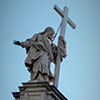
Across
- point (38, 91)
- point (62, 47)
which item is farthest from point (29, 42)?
point (38, 91)

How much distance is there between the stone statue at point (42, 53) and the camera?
22755 millimetres

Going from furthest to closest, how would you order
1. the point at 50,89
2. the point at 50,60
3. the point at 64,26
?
the point at 64,26, the point at 50,60, the point at 50,89

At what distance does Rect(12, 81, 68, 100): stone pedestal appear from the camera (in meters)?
21.9

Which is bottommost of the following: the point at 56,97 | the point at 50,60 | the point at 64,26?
the point at 56,97

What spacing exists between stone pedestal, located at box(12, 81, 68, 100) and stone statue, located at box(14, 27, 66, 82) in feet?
1.58

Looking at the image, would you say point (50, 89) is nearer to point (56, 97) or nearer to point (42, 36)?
point (56, 97)

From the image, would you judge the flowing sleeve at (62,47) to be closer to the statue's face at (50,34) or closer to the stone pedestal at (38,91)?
the statue's face at (50,34)

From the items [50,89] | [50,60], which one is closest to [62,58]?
[50,60]

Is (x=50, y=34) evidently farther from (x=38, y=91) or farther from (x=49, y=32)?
(x=38, y=91)

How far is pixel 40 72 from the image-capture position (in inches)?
894

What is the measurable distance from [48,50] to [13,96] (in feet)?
7.88

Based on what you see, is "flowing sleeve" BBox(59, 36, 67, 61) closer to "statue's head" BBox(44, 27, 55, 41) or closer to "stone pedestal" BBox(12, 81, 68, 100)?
"statue's head" BBox(44, 27, 55, 41)

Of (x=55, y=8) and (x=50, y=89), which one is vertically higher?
(x=55, y=8)

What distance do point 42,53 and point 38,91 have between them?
72.5 inches
